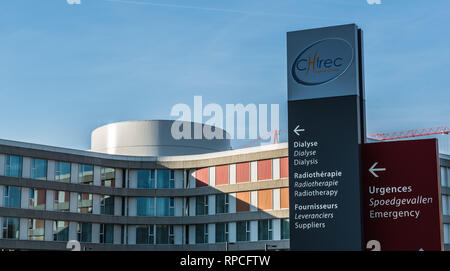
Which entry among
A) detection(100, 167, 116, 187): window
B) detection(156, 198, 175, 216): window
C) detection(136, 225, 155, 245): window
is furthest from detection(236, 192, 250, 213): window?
detection(100, 167, 116, 187): window

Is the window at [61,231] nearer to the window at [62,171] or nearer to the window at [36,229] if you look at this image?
the window at [36,229]

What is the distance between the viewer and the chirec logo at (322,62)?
24.2 meters

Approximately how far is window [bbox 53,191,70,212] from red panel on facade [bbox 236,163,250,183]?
16.9 m

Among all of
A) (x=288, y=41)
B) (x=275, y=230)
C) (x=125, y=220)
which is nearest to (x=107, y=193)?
(x=125, y=220)

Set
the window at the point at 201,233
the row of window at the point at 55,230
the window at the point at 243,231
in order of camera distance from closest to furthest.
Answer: the row of window at the point at 55,230
the window at the point at 243,231
the window at the point at 201,233

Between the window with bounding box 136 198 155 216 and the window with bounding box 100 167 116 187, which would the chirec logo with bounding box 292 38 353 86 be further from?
the window with bounding box 136 198 155 216

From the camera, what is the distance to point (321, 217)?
76.6ft

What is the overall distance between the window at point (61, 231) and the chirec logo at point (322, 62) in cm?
4865

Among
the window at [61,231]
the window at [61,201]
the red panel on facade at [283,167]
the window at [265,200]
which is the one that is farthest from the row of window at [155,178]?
the red panel on facade at [283,167]

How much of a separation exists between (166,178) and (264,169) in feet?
39.1

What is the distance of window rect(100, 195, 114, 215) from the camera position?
72.2 meters

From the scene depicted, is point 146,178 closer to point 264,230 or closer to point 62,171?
point 62,171

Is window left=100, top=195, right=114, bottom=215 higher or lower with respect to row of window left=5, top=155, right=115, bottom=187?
lower

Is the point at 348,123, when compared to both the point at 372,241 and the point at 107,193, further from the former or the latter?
the point at 107,193
